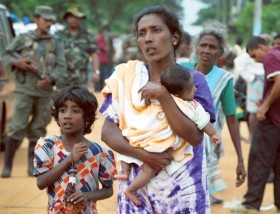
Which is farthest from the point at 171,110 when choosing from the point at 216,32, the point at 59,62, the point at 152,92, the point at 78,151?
the point at 59,62

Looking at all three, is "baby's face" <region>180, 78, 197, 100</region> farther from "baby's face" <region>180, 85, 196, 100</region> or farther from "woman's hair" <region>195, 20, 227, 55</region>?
"woman's hair" <region>195, 20, 227, 55</region>

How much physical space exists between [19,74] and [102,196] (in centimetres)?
496

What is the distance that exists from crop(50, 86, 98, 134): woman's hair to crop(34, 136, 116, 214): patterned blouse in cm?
17

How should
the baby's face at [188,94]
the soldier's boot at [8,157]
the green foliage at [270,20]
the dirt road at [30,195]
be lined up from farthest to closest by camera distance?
the green foliage at [270,20] → the soldier's boot at [8,157] → the dirt road at [30,195] → the baby's face at [188,94]

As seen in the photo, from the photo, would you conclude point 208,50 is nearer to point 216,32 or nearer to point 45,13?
point 216,32

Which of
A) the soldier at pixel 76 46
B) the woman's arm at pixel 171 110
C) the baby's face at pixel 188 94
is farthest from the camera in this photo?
the soldier at pixel 76 46

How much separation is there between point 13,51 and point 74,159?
4970 mm

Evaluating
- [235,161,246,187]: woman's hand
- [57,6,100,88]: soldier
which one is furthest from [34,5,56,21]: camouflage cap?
[235,161,246,187]: woman's hand

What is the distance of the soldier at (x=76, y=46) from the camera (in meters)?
9.97

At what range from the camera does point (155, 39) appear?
3.65m

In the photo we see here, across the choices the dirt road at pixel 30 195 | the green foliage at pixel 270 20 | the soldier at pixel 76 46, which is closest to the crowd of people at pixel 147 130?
the dirt road at pixel 30 195

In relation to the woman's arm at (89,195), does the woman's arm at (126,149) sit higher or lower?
higher

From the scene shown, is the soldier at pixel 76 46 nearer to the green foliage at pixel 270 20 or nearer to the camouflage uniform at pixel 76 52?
the camouflage uniform at pixel 76 52

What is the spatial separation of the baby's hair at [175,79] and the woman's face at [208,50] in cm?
260
